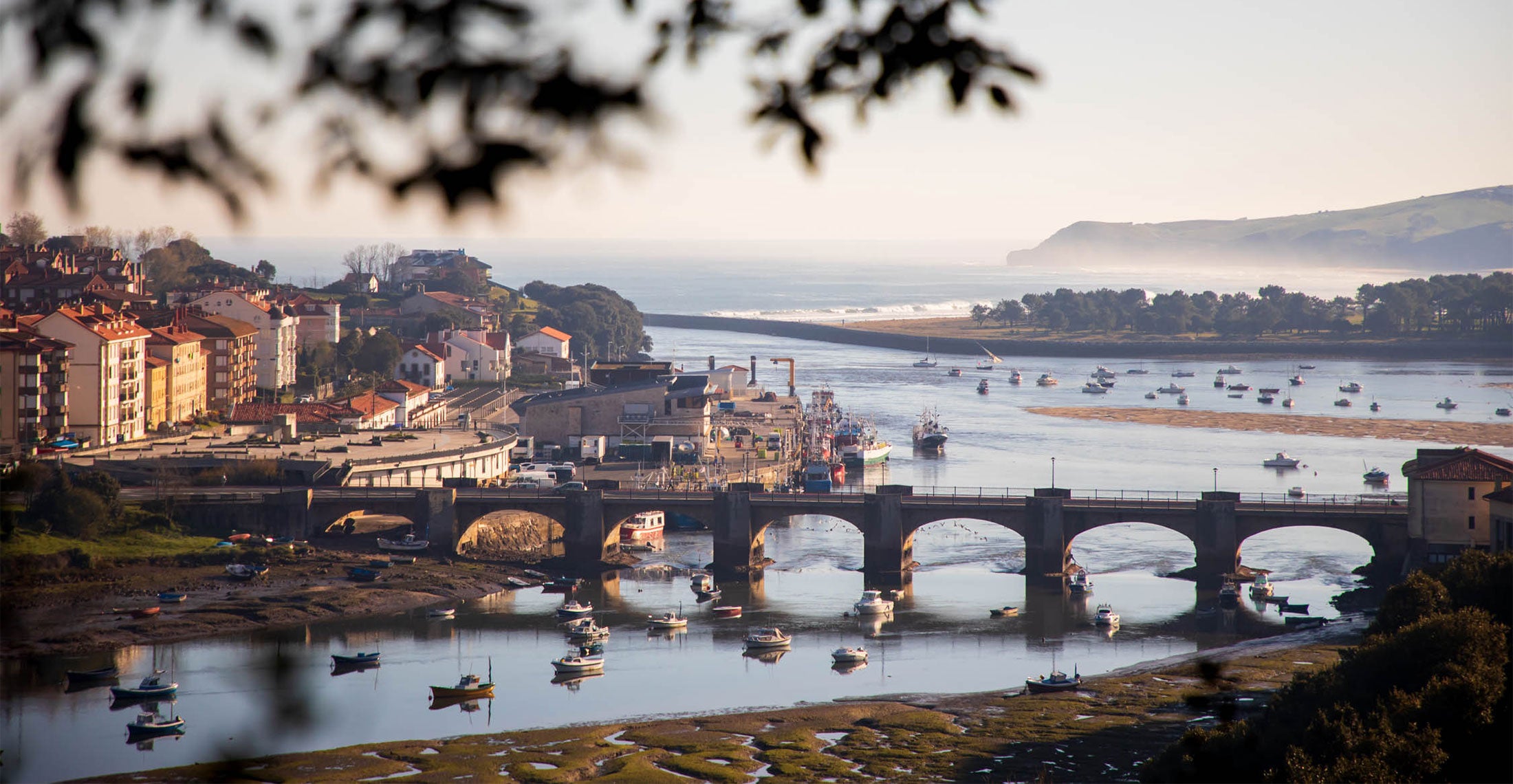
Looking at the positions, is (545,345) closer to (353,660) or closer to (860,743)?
(353,660)

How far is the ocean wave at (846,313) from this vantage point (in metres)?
173

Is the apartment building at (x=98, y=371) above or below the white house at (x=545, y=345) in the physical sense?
below

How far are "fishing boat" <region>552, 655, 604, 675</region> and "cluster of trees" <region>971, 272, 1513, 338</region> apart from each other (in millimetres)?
99208

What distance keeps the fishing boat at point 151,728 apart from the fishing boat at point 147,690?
173cm

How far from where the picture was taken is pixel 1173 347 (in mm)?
118938

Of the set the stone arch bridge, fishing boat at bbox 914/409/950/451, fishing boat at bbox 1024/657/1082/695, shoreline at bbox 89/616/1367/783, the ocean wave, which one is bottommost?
shoreline at bbox 89/616/1367/783

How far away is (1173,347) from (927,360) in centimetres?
2150

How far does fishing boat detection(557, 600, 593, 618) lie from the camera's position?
1417 inches

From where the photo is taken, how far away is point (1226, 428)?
73188mm

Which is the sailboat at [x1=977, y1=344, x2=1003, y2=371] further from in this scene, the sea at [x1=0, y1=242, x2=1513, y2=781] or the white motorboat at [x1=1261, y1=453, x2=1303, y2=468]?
the white motorboat at [x1=1261, y1=453, x2=1303, y2=468]

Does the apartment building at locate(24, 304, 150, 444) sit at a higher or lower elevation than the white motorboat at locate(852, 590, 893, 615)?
higher

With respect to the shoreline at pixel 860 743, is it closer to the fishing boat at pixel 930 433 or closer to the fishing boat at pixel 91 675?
the fishing boat at pixel 91 675

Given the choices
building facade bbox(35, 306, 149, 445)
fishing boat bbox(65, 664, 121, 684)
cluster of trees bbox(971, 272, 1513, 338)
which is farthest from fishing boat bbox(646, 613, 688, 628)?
cluster of trees bbox(971, 272, 1513, 338)

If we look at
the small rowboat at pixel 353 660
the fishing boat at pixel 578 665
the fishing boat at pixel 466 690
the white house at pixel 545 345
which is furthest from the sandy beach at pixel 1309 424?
the small rowboat at pixel 353 660
